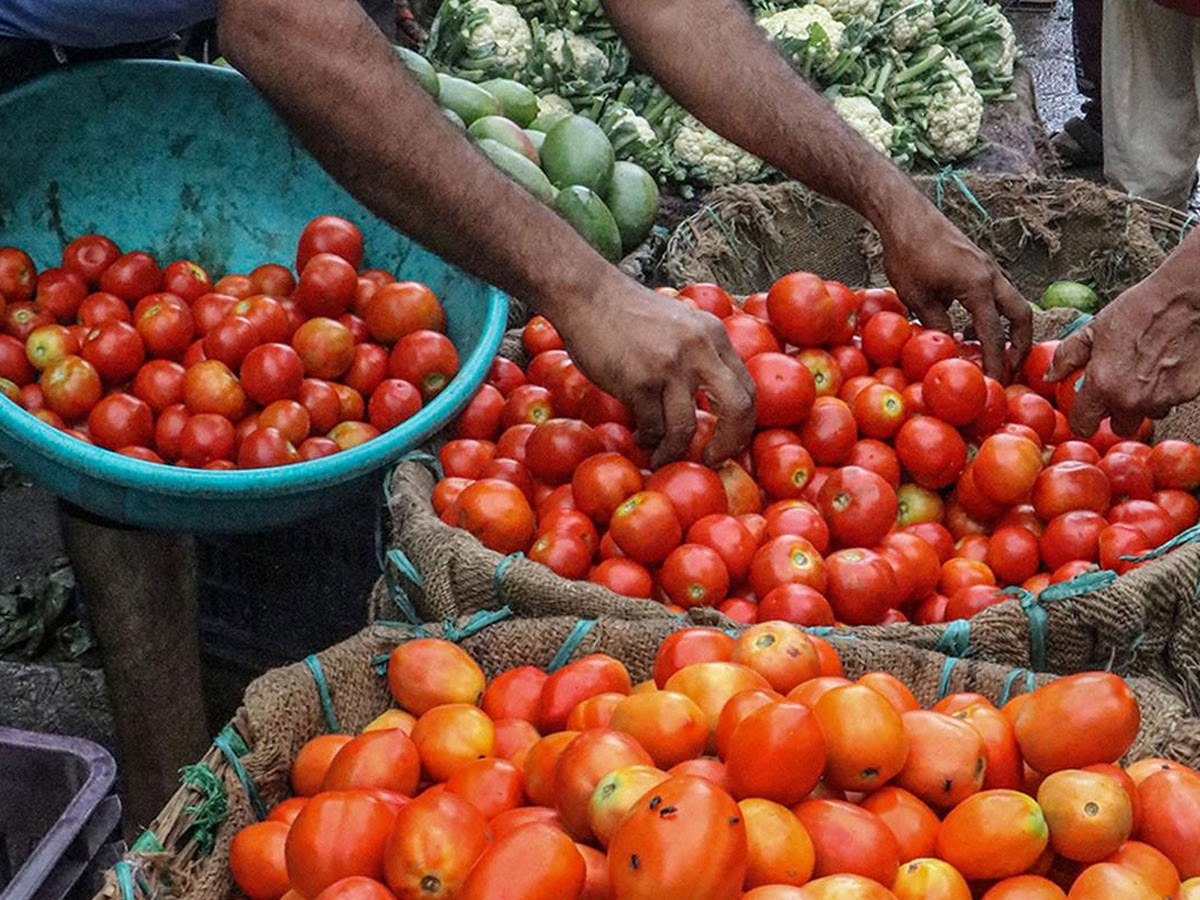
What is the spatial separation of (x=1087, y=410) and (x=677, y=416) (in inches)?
31.5

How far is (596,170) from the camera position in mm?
3609

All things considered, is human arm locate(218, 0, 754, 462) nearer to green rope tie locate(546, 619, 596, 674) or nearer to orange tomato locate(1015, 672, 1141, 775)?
green rope tie locate(546, 619, 596, 674)

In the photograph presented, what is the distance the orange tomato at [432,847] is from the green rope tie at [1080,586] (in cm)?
102

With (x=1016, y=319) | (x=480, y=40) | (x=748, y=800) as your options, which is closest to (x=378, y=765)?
(x=748, y=800)

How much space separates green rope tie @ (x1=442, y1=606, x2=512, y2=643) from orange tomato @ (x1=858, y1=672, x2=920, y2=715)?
Result: 559mm

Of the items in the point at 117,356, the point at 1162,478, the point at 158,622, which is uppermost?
the point at 1162,478

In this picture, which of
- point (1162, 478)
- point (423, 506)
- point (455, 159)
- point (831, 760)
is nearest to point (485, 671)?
point (423, 506)

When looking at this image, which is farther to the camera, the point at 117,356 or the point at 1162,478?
the point at 117,356

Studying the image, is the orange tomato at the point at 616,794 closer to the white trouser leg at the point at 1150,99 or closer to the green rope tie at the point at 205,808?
the green rope tie at the point at 205,808

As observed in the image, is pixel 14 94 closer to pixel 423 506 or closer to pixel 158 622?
pixel 158 622

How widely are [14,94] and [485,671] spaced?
64.2 inches

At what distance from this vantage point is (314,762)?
1865mm

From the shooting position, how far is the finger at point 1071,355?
258 cm

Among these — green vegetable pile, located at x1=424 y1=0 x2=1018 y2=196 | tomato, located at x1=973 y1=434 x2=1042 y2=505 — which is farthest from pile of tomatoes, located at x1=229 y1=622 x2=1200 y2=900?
green vegetable pile, located at x1=424 y1=0 x2=1018 y2=196
